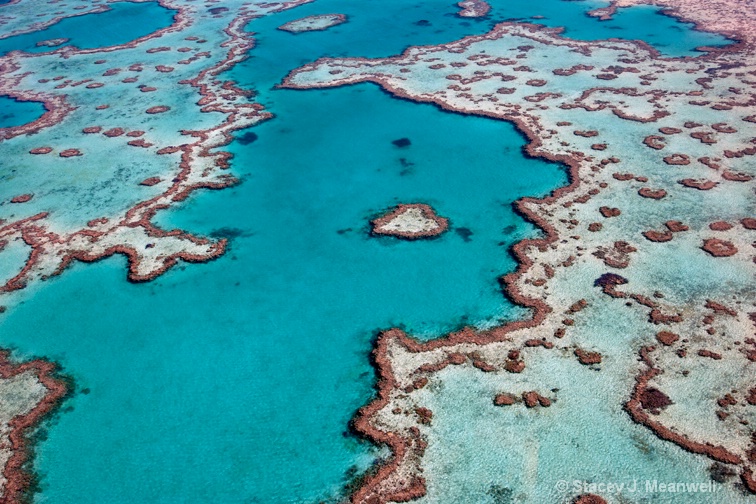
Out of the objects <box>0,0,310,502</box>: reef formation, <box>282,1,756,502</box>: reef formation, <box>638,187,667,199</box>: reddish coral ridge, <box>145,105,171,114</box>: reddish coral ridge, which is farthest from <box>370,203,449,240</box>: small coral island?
<box>145,105,171,114</box>: reddish coral ridge

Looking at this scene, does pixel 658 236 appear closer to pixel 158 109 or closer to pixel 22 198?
pixel 22 198

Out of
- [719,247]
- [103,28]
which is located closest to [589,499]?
[719,247]

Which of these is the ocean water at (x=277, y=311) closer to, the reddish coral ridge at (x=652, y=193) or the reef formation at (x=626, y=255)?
the reef formation at (x=626, y=255)

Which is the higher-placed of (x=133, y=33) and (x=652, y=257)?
(x=133, y=33)

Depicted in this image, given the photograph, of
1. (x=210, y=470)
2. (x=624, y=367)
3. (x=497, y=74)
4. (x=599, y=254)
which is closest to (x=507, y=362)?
(x=624, y=367)

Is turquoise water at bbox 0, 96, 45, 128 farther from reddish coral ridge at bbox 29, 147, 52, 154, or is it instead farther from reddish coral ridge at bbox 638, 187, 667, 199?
reddish coral ridge at bbox 638, 187, 667, 199

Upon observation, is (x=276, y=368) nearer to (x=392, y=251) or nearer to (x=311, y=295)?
(x=311, y=295)

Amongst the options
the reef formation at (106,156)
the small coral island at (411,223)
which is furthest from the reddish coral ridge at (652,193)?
the reef formation at (106,156)
